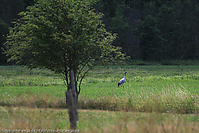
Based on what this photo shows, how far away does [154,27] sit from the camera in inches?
2923

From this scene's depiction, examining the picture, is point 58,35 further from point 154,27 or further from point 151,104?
point 154,27

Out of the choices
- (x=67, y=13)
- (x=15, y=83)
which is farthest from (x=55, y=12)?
(x=15, y=83)

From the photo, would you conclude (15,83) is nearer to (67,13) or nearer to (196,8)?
(67,13)

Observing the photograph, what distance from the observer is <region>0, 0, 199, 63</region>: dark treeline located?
75.7 m

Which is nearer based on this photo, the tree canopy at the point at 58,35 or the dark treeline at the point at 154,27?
the tree canopy at the point at 58,35

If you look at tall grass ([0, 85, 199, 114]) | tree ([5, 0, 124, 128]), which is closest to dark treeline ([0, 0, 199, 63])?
tall grass ([0, 85, 199, 114])

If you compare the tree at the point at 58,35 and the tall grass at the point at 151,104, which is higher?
the tree at the point at 58,35

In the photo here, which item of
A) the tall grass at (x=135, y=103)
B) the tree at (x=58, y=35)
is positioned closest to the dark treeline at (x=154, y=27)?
the tall grass at (x=135, y=103)

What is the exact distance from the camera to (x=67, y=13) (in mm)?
15633

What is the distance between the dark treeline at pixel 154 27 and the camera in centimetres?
7569

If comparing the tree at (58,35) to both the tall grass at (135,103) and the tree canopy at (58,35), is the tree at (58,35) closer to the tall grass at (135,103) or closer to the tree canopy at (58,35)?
the tree canopy at (58,35)

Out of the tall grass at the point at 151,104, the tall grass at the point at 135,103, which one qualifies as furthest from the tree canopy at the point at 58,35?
the tall grass at the point at 151,104

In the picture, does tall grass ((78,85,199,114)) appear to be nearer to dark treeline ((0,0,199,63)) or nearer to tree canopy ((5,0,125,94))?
tree canopy ((5,0,125,94))

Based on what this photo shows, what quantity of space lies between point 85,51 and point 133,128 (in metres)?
8.36
